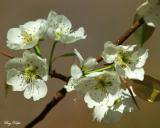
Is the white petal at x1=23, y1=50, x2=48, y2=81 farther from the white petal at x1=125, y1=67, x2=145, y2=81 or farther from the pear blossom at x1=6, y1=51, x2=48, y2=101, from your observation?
the white petal at x1=125, y1=67, x2=145, y2=81

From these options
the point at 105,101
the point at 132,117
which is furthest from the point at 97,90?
the point at 132,117

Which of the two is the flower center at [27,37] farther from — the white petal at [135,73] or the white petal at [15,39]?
the white petal at [135,73]

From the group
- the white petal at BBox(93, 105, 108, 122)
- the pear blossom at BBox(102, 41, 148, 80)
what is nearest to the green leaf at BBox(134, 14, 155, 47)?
the pear blossom at BBox(102, 41, 148, 80)

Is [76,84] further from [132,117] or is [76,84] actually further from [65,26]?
[132,117]

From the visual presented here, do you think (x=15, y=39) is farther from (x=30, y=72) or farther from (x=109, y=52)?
(x=109, y=52)

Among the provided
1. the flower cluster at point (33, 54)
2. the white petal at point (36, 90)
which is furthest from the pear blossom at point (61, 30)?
the white petal at point (36, 90)
